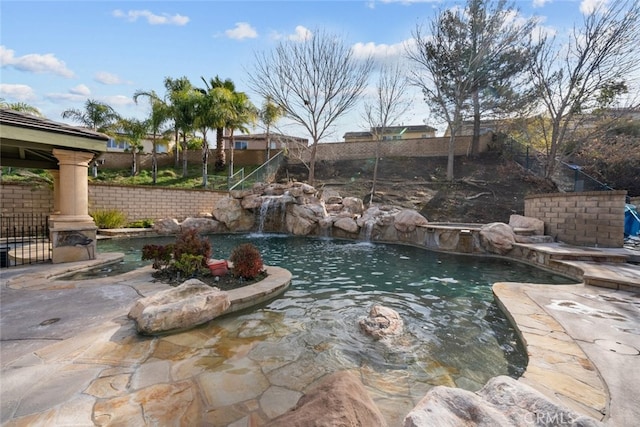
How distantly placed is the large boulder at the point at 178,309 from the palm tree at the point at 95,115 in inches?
883

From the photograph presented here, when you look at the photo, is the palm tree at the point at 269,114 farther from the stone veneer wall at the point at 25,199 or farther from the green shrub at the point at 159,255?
the green shrub at the point at 159,255

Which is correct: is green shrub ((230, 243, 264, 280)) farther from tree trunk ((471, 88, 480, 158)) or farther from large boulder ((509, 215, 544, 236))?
tree trunk ((471, 88, 480, 158))

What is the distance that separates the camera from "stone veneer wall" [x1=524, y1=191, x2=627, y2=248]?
25.2 ft

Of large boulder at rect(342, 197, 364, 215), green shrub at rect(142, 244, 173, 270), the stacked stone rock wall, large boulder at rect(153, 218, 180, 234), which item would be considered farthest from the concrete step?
the stacked stone rock wall

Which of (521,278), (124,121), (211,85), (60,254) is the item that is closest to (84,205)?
(60,254)

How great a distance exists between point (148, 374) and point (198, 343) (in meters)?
0.71

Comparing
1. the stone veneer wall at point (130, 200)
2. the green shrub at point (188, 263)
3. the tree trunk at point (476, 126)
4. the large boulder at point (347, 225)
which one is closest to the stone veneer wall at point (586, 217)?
the large boulder at point (347, 225)

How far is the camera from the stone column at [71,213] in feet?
20.6

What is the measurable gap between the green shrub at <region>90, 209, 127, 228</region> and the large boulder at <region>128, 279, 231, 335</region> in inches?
456

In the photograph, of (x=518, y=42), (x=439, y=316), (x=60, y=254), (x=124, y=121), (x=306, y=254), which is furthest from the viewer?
(x=124, y=121)

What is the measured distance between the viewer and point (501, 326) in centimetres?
410

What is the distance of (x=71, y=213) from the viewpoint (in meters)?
6.39

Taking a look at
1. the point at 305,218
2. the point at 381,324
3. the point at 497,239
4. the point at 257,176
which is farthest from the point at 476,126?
the point at 381,324

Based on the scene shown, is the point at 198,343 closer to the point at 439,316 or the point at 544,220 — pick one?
the point at 439,316
